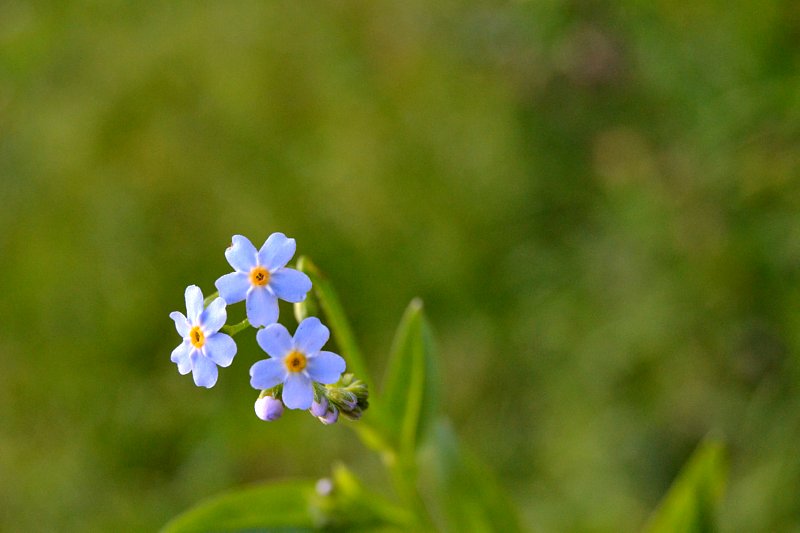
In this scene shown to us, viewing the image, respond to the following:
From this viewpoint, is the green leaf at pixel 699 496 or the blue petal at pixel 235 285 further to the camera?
the green leaf at pixel 699 496

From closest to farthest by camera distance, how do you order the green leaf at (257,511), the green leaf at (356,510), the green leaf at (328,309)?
the green leaf at (328,309), the green leaf at (257,511), the green leaf at (356,510)

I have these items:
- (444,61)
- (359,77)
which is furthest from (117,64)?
(444,61)

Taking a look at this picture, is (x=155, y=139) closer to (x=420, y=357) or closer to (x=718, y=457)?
(x=420, y=357)

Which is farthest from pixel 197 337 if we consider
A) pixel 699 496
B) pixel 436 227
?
pixel 436 227

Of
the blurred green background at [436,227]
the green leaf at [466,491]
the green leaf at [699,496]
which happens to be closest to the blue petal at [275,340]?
the green leaf at [466,491]

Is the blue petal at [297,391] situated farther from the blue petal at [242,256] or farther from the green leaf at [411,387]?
the green leaf at [411,387]

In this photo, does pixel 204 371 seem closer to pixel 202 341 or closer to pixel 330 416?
pixel 202 341

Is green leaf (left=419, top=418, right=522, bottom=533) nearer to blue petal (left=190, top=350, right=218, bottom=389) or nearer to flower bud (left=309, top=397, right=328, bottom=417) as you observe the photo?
flower bud (left=309, top=397, right=328, bottom=417)
